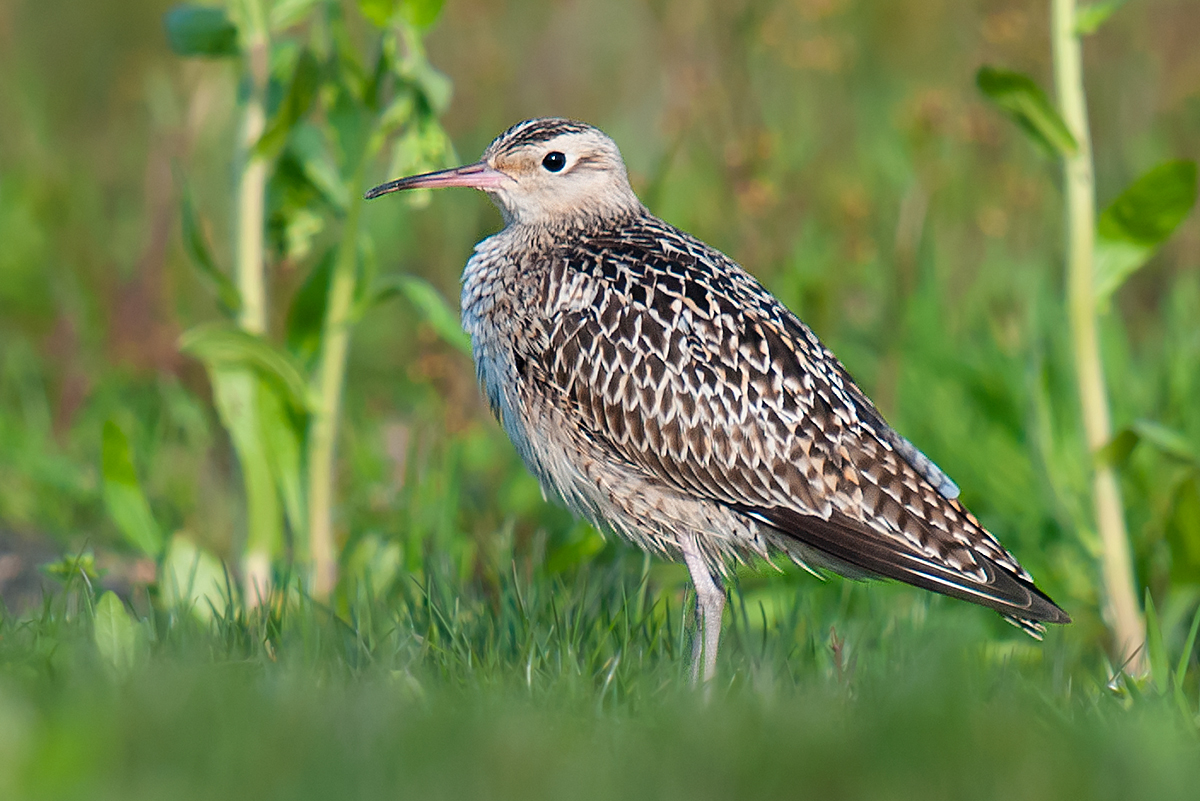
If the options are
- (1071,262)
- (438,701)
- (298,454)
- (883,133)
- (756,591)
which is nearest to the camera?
(438,701)

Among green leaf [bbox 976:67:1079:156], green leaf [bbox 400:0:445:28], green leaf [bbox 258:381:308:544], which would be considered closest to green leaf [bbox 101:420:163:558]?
green leaf [bbox 258:381:308:544]

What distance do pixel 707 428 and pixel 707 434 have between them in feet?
0.07

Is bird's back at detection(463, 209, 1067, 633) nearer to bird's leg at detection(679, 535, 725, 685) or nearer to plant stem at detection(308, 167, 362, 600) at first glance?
bird's leg at detection(679, 535, 725, 685)

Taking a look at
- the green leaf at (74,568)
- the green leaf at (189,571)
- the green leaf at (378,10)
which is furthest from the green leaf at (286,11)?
the green leaf at (74,568)

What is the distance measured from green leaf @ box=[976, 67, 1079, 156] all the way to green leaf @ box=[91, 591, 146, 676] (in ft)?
10.7

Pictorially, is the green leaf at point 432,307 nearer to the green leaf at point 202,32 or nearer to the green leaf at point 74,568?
the green leaf at point 202,32

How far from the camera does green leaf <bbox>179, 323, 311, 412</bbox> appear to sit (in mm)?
4902

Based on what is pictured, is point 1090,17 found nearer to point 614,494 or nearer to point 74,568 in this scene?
point 614,494

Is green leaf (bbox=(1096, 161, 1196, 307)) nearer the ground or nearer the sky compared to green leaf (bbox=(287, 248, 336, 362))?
nearer the sky

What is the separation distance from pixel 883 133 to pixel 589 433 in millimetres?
5331

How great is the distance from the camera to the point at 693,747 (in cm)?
300

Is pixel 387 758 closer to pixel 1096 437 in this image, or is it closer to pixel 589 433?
pixel 589 433

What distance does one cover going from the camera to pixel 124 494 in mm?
5246

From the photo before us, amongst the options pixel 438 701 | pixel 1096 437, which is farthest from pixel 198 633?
pixel 1096 437
